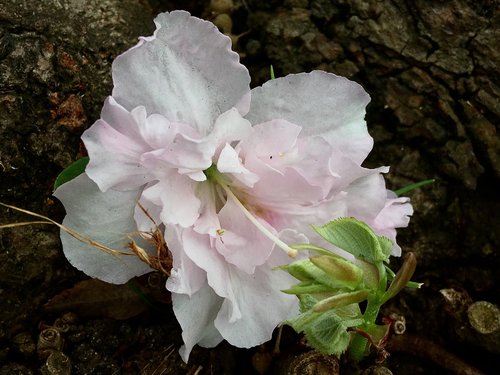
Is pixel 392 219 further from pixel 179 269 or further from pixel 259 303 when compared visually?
pixel 179 269

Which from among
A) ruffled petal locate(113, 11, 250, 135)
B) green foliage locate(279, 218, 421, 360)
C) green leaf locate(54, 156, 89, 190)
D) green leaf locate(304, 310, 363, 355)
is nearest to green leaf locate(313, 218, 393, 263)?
green foliage locate(279, 218, 421, 360)

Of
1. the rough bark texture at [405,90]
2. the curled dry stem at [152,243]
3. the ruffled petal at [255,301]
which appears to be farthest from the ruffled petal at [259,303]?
the rough bark texture at [405,90]

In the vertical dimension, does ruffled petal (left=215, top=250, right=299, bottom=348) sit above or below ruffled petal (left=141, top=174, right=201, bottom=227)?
below

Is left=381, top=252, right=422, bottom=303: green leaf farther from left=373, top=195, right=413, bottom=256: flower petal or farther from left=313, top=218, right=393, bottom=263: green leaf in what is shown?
left=373, top=195, right=413, bottom=256: flower petal

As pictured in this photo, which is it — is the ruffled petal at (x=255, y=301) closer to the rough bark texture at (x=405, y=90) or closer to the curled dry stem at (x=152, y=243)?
the curled dry stem at (x=152, y=243)

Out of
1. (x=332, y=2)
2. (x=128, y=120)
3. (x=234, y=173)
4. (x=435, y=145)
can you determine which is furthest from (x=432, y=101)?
(x=128, y=120)

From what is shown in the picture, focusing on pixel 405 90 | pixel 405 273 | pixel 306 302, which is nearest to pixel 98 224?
pixel 306 302

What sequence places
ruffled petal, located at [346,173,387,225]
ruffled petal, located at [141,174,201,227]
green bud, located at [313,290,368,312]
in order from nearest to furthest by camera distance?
green bud, located at [313,290,368,312], ruffled petal, located at [141,174,201,227], ruffled petal, located at [346,173,387,225]

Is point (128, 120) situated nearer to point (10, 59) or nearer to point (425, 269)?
point (10, 59)
